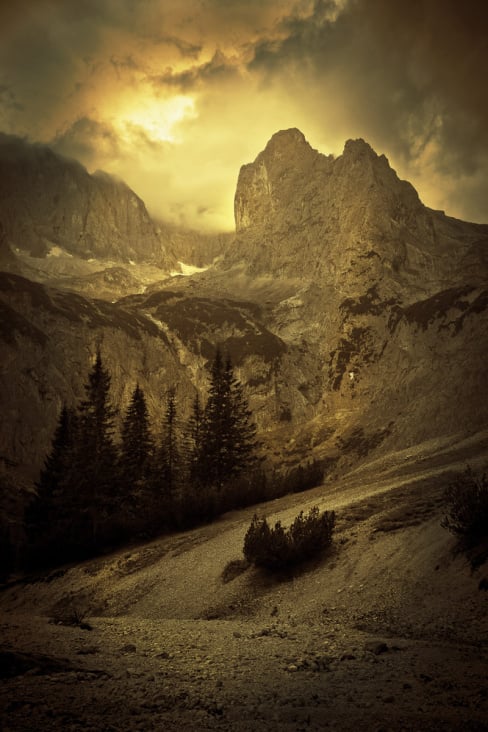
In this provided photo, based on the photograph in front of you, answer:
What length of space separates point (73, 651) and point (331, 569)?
6309 mm

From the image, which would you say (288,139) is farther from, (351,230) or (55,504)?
(55,504)

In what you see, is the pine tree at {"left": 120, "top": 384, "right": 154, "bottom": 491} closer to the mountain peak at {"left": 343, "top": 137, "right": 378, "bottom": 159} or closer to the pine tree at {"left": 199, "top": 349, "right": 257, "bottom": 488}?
the pine tree at {"left": 199, "top": 349, "right": 257, "bottom": 488}

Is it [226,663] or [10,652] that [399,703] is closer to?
[226,663]

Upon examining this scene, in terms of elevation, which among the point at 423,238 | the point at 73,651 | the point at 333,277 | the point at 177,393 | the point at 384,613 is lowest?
the point at 384,613

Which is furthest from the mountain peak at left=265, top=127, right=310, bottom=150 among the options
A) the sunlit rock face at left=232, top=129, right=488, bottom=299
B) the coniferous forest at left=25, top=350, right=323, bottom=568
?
the coniferous forest at left=25, top=350, right=323, bottom=568

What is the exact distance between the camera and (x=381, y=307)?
300ft

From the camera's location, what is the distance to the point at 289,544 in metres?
12.5

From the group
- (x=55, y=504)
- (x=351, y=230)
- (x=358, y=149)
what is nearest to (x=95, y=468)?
(x=55, y=504)

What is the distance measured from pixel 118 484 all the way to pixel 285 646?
2953 centimetres

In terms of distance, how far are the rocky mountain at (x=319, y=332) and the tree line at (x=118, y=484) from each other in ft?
55.6

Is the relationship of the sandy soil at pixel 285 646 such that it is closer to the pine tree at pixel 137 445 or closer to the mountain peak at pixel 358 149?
the pine tree at pixel 137 445

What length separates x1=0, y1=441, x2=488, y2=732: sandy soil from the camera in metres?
4.68

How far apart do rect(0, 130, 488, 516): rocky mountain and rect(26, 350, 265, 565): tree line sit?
55.6 ft

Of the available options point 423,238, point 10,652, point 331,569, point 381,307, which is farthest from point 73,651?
point 423,238
